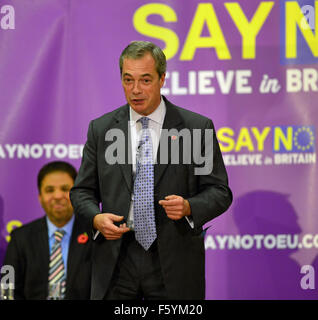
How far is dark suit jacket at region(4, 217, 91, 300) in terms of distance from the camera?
3.45m

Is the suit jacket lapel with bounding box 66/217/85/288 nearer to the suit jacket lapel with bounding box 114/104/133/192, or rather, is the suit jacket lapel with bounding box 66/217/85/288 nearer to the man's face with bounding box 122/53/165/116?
the suit jacket lapel with bounding box 114/104/133/192

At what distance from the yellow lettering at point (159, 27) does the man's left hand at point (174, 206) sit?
63.5 inches

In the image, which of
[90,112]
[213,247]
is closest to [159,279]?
[213,247]

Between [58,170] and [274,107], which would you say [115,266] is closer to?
[58,170]

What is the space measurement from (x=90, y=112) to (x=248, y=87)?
1065mm

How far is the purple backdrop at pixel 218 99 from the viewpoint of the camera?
147 inches

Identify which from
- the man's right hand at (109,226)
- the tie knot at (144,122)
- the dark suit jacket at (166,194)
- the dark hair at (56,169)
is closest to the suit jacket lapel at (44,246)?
the dark hair at (56,169)

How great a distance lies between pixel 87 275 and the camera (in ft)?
11.3

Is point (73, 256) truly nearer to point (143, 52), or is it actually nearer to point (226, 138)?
point (226, 138)

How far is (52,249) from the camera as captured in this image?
3.59m

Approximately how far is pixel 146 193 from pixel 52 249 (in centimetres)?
123
